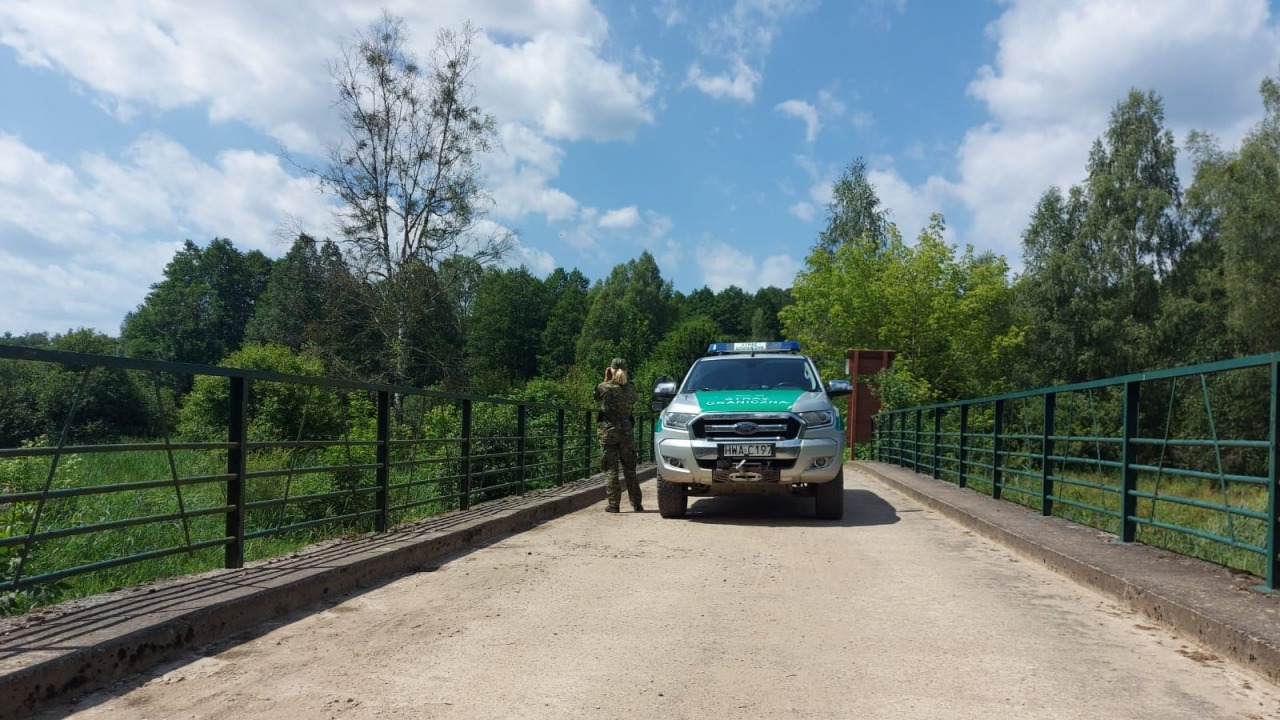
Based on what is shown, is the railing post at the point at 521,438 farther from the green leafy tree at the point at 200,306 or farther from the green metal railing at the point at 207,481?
the green leafy tree at the point at 200,306

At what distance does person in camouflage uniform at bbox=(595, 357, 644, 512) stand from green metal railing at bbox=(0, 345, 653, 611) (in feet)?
3.00

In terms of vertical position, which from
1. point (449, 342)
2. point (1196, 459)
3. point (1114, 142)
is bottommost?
point (1196, 459)

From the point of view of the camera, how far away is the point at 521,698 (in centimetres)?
367

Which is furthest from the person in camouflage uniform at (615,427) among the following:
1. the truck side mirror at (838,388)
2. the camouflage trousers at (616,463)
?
the truck side mirror at (838,388)

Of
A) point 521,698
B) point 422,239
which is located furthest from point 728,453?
point 422,239

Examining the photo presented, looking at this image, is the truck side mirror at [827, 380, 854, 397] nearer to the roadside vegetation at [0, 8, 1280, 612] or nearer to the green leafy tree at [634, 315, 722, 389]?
the roadside vegetation at [0, 8, 1280, 612]

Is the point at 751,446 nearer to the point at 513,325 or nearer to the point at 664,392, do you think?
the point at 664,392

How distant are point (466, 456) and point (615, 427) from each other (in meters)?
2.14

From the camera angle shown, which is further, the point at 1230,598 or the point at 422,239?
the point at 422,239

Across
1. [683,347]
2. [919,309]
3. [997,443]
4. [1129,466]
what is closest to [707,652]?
[1129,466]

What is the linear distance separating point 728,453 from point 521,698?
20.0ft

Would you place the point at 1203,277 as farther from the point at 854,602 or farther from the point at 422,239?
the point at 854,602

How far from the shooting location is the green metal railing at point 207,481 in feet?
14.9

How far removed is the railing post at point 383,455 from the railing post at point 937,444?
963 centimetres
